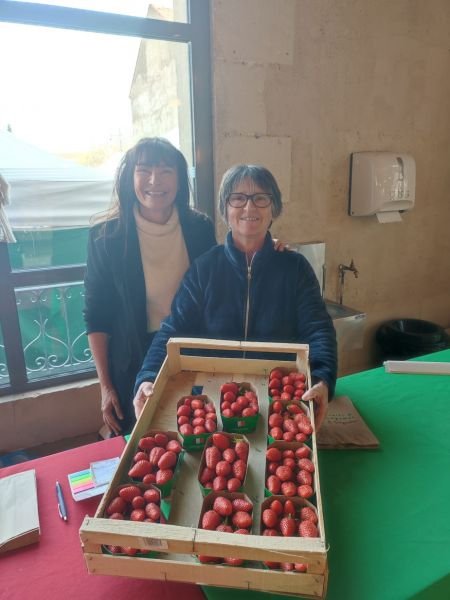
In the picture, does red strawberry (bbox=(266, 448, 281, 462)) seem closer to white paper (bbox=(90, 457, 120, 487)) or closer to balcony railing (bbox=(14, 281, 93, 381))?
white paper (bbox=(90, 457, 120, 487))

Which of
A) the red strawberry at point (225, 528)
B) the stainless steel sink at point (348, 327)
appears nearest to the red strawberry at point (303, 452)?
the red strawberry at point (225, 528)

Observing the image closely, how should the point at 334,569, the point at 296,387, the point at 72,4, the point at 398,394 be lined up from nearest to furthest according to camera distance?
the point at 334,569 → the point at 296,387 → the point at 398,394 → the point at 72,4

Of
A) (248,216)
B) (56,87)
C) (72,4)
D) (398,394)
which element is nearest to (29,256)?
(56,87)

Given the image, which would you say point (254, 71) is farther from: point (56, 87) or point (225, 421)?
point (225, 421)

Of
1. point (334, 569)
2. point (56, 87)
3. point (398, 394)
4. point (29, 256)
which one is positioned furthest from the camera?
point (29, 256)

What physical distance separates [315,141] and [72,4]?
4.86ft

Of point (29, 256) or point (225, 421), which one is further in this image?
point (29, 256)

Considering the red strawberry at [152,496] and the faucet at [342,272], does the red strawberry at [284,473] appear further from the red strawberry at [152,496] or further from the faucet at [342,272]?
the faucet at [342,272]

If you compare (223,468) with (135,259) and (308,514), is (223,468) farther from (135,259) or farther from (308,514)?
(135,259)

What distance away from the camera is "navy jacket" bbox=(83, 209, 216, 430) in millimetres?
1369

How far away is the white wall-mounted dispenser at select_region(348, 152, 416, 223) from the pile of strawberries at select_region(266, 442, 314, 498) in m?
2.14

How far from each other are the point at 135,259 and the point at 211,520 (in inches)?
36.4

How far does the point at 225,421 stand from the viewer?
92 cm

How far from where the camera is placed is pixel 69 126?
6.83ft
